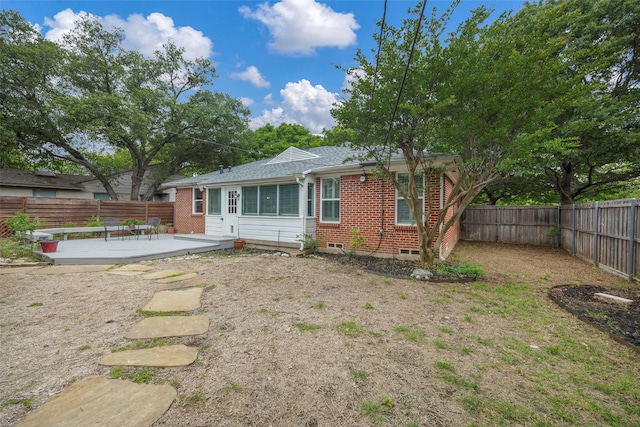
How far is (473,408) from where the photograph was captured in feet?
6.71

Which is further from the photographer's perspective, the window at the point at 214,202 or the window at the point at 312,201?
the window at the point at 214,202

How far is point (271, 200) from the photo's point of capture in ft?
33.6

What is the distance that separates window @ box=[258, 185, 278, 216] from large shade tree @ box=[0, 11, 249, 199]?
10.3 metres

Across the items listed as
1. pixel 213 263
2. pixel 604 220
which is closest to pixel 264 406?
pixel 213 263

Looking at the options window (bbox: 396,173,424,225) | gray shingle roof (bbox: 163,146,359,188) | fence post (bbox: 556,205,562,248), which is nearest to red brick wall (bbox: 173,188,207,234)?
gray shingle roof (bbox: 163,146,359,188)

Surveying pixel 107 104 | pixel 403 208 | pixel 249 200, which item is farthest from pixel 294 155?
pixel 107 104

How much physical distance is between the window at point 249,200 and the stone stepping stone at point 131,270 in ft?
14.6

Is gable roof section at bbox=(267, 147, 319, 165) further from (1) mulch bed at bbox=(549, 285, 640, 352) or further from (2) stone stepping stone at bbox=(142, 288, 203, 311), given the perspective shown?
(1) mulch bed at bbox=(549, 285, 640, 352)

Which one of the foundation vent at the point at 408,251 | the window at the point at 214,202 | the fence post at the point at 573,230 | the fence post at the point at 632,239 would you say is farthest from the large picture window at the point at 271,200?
the fence post at the point at 573,230

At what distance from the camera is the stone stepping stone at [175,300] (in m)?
3.99

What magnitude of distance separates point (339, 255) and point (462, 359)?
613 centimetres

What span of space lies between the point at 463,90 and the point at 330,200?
16.4 feet

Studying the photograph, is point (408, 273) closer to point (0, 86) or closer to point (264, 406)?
point (264, 406)

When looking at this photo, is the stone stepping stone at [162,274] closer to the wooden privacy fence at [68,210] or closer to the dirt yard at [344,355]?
the dirt yard at [344,355]
